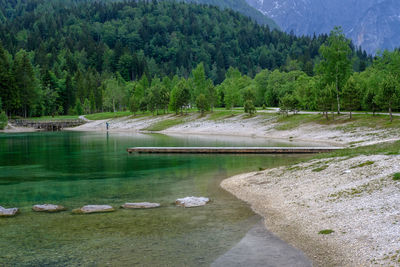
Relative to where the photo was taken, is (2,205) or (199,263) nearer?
(199,263)

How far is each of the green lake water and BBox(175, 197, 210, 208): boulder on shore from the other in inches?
22.3

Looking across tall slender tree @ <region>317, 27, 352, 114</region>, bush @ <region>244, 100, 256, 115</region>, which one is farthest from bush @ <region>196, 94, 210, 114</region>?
tall slender tree @ <region>317, 27, 352, 114</region>

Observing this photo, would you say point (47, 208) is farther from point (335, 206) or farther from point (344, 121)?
point (344, 121)

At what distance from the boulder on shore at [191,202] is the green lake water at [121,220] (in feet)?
1.86

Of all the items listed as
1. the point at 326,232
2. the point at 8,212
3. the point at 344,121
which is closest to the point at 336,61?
the point at 344,121

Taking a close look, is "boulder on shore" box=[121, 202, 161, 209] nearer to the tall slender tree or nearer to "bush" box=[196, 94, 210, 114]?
the tall slender tree

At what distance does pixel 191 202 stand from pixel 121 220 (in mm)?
4981

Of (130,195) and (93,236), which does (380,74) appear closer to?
(130,195)

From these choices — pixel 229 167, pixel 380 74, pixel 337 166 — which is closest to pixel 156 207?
pixel 337 166

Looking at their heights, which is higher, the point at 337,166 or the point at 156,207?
the point at 337,166

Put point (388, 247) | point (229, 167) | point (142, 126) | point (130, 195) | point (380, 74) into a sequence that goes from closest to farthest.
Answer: point (388, 247) < point (130, 195) < point (229, 167) < point (380, 74) < point (142, 126)

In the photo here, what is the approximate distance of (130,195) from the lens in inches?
1111

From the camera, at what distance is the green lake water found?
54.5ft

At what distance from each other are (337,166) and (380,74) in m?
71.5
